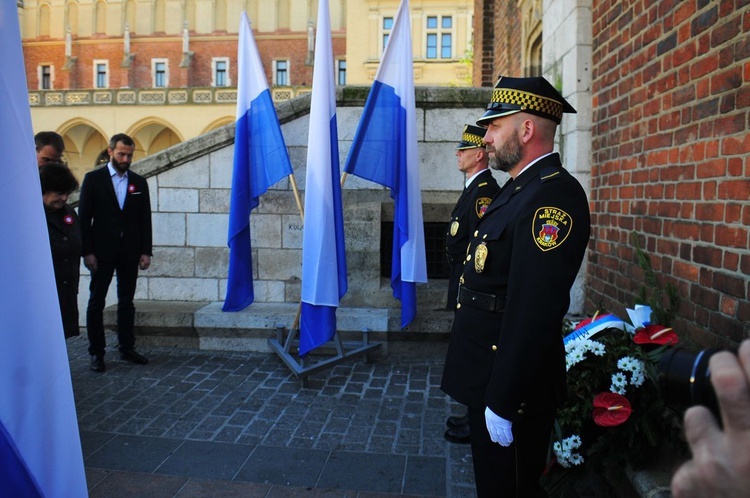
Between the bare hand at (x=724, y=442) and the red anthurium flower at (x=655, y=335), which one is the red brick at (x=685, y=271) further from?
the bare hand at (x=724, y=442)

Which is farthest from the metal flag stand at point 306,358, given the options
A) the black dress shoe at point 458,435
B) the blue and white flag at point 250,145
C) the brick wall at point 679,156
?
the brick wall at point 679,156

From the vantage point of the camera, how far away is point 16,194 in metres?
1.53

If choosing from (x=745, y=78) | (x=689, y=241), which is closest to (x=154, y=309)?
(x=689, y=241)

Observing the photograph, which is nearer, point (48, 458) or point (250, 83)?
point (48, 458)

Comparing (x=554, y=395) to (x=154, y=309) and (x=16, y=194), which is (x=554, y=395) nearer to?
(x=16, y=194)

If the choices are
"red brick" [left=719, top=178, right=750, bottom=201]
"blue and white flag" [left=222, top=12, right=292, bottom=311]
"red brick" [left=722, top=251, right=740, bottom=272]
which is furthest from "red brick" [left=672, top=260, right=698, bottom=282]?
"blue and white flag" [left=222, top=12, right=292, bottom=311]

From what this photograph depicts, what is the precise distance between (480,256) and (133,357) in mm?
4224

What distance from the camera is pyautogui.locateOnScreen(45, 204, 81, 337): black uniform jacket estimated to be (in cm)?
414

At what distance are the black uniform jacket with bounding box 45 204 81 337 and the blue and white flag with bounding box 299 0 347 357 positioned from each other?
177 centimetres

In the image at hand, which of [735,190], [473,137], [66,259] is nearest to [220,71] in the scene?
[66,259]

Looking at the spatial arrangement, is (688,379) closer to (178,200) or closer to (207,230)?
(207,230)

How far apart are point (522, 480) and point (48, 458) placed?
1654 mm

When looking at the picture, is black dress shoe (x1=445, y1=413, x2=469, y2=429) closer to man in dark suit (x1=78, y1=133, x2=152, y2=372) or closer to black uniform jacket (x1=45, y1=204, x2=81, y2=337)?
black uniform jacket (x1=45, y1=204, x2=81, y2=337)

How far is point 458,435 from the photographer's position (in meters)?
3.74
